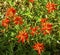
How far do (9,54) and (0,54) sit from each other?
23cm

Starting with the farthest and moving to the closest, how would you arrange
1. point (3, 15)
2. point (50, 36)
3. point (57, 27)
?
1. point (3, 15)
2. point (57, 27)
3. point (50, 36)

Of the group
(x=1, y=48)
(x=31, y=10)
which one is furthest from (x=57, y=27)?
(x=1, y=48)

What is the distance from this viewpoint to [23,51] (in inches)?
176

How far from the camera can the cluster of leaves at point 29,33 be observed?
4.52m

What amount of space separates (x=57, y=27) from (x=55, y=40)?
1.33ft

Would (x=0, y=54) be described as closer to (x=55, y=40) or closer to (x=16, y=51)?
(x=16, y=51)

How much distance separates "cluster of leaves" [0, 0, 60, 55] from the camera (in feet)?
14.8

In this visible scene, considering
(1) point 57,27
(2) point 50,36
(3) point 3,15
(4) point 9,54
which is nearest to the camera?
(4) point 9,54

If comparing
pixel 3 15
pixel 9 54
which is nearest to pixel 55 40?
pixel 9 54

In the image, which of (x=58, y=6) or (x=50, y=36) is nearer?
(x=50, y=36)

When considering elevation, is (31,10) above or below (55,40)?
above

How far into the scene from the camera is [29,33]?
15.7 ft

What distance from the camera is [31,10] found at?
18.4 feet

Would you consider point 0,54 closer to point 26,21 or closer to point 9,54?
point 9,54
